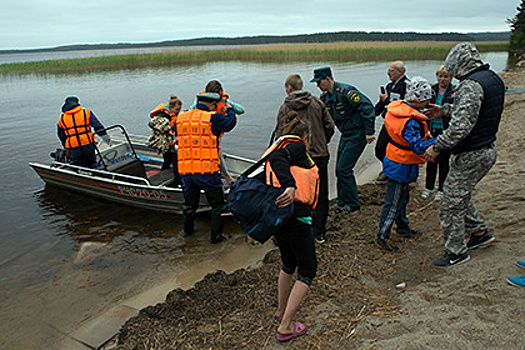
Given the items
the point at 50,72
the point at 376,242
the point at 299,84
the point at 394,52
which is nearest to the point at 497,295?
the point at 376,242

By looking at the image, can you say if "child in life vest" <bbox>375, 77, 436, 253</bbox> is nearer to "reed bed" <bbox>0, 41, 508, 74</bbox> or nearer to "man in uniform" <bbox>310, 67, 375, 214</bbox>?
"man in uniform" <bbox>310, 67, 375, 214</bbox>

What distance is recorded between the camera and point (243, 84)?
2570cm

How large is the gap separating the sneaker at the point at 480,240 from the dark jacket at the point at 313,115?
175 cm

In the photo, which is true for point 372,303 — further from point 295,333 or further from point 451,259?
point 451,259

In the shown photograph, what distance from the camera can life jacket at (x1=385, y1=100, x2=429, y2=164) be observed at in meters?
3.55

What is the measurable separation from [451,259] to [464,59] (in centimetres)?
179

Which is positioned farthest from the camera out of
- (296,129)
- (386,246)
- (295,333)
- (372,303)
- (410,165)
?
(386,246)

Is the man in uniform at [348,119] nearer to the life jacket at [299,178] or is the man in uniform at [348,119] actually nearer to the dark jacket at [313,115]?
the dark jacket at [313,115]

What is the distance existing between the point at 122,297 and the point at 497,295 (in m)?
4.04

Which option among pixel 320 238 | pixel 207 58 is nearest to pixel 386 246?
pixel 320 238

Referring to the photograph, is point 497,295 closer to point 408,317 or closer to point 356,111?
point 408,317

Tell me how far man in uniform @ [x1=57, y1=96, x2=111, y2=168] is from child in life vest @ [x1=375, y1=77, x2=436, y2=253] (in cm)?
513

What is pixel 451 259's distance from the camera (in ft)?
11.5

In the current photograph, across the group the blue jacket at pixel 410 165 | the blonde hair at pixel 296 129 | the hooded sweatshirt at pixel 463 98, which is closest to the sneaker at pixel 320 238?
the blue jacket at pixel 410 165
